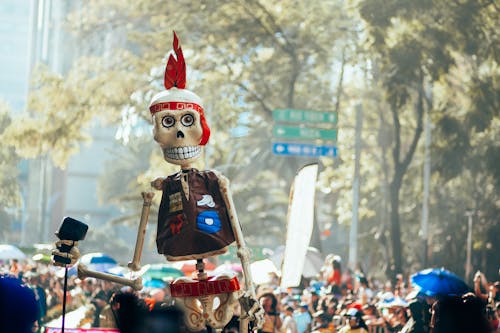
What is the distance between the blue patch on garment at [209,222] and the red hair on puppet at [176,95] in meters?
0.57

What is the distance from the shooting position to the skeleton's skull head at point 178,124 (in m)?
7.65

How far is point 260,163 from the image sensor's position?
48750mm

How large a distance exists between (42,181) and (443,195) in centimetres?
2158

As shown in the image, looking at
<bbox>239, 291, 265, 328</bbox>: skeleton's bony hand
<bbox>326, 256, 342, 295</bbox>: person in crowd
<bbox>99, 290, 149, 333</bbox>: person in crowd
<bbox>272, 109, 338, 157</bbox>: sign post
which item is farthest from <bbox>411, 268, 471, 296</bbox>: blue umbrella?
<bbox>272, 109, 338, 157</bbox>: sign post

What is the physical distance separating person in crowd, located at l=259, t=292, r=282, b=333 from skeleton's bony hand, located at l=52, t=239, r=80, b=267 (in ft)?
12.3

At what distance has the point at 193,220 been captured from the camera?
24.8ft

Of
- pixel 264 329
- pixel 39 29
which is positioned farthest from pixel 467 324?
pixel 39 29

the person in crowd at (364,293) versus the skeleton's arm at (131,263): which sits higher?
the skeleton's arm at (131,263)

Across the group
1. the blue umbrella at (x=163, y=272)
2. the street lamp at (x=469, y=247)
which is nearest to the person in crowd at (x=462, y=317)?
the blue umbrella at (x=163, y=272)

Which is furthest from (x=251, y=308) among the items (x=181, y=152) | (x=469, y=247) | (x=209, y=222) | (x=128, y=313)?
(x=469, y=247)

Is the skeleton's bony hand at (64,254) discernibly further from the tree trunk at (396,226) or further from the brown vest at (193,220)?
the tree trunk at (396,226)

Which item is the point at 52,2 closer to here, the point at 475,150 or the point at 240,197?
the point at 240,197

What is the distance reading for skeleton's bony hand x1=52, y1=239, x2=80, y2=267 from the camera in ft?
22.3

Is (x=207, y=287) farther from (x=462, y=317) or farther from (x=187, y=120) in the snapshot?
(x=462, y=317)
